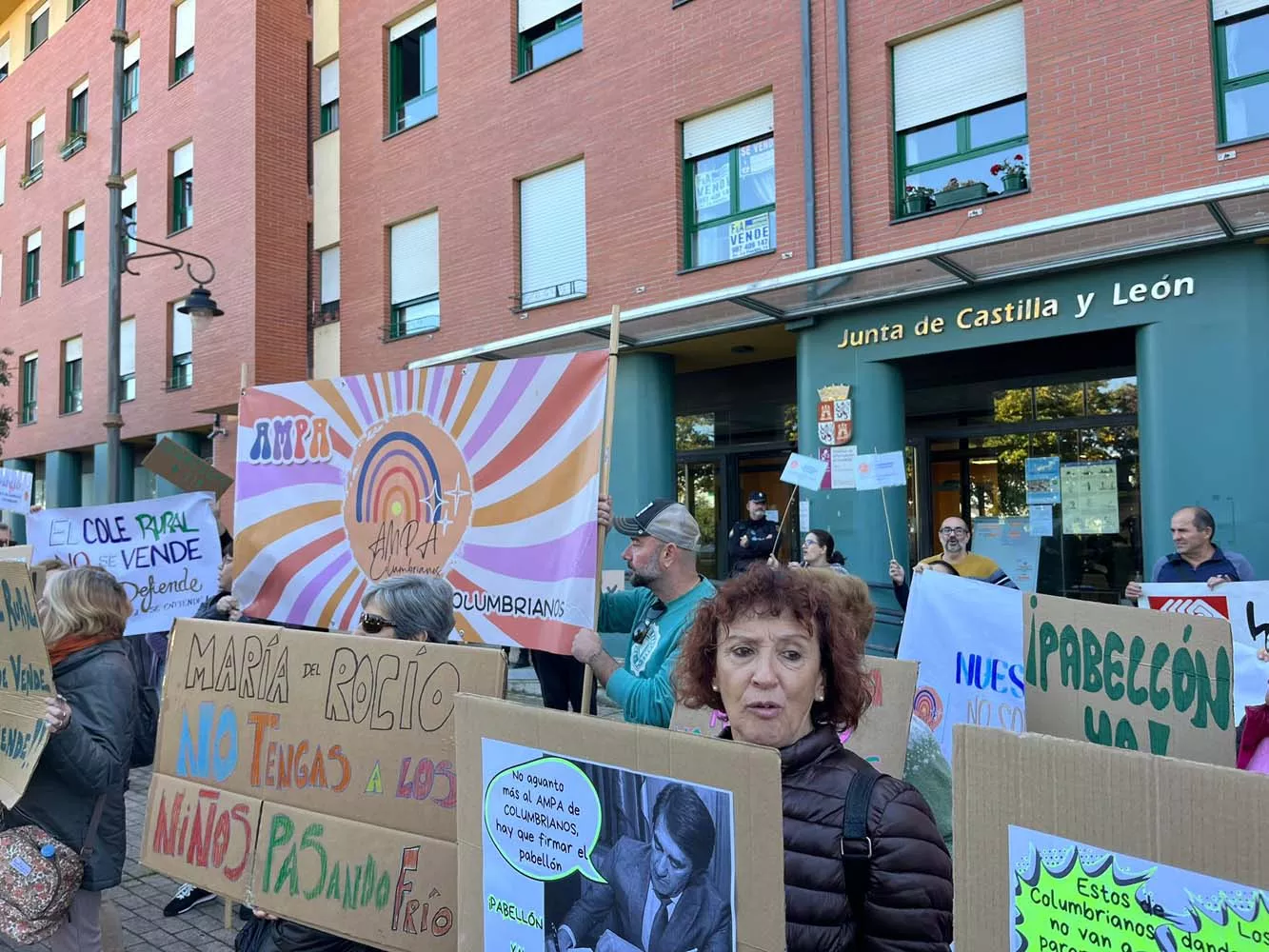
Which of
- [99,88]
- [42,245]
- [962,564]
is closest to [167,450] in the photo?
[962,564]

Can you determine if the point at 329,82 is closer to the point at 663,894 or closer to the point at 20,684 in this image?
the point at 20,684

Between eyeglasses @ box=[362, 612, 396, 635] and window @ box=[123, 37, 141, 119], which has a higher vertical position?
window @ box=[123, 37, 141, 119]

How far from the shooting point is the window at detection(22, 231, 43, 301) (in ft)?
80.6

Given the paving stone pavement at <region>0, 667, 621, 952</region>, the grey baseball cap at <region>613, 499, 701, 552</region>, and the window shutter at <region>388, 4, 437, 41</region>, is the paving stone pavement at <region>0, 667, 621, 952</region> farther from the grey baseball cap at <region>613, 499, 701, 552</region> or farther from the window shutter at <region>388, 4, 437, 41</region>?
the window shutter at <region>388, 4, 437, 41</region>

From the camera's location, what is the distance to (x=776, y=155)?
11078 millimetres

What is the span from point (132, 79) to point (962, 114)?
1913 cm

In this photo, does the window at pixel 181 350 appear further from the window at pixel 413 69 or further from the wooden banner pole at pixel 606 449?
the wooden banner pole at pixel 606 449

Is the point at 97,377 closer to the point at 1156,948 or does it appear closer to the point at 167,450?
the point at 167,450

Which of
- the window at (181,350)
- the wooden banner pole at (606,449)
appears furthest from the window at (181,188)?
the wooden banner pole at (606,449)

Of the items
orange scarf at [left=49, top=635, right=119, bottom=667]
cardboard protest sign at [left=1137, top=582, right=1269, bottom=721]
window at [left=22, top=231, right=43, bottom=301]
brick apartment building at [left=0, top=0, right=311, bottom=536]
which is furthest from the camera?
window at [left=22, top=231, right=43, bottom=301]

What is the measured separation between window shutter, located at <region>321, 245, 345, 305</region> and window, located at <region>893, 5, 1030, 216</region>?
10988 millimetres

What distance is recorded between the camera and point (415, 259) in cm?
1539

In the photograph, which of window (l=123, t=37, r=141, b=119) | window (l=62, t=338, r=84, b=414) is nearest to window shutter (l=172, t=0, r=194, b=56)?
window (l=123, t=37, r=141, b=119)

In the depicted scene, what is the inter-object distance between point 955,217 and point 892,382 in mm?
1790
